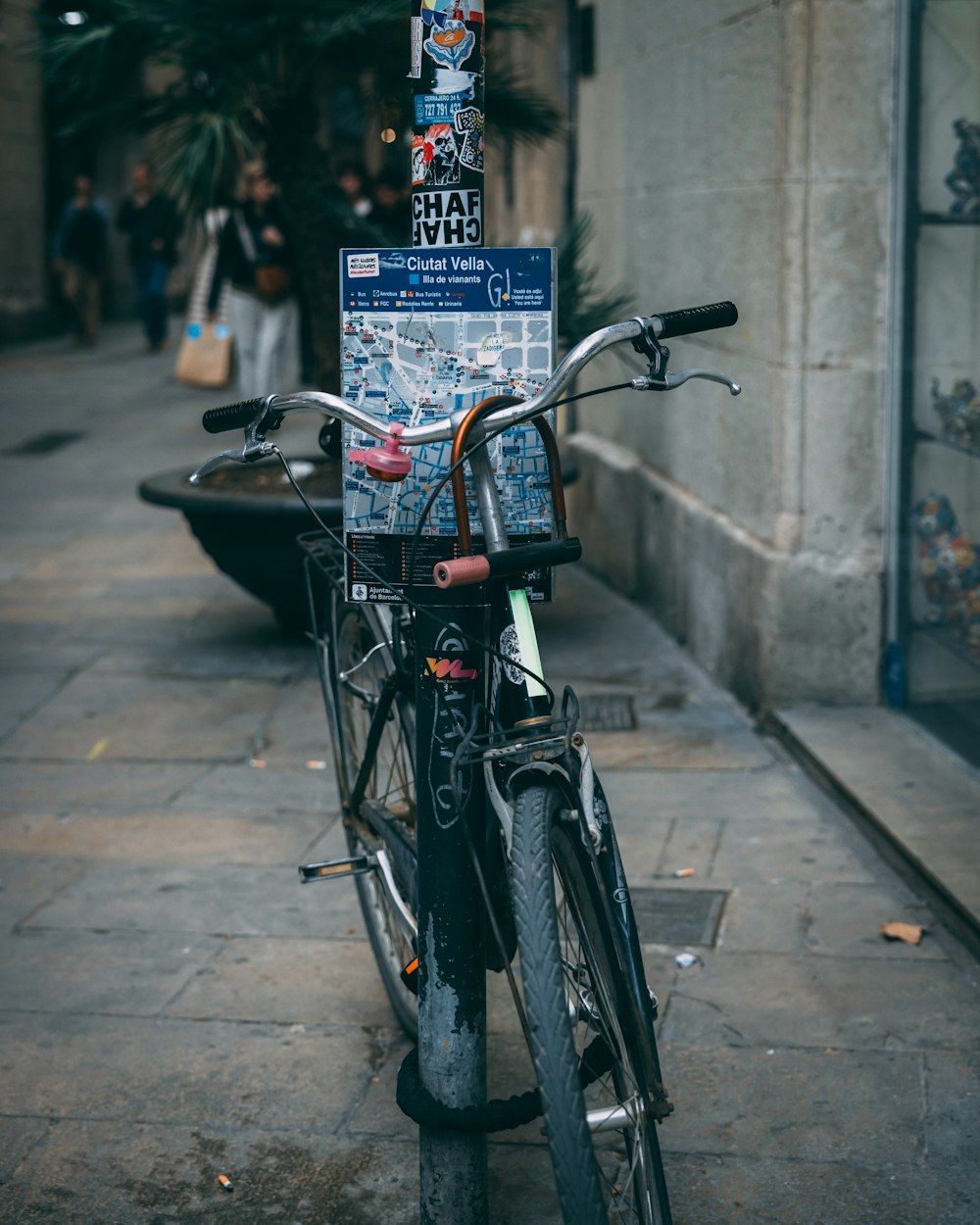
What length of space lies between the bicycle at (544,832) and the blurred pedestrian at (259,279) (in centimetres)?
917

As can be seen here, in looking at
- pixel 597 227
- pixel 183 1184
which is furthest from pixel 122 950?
pixel 597 227

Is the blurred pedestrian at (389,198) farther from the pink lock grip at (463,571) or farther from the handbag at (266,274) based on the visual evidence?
the pink lock grip at (463,571)

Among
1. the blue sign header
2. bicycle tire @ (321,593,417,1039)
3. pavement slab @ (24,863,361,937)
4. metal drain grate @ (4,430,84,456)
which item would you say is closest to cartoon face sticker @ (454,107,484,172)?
the blue sign header

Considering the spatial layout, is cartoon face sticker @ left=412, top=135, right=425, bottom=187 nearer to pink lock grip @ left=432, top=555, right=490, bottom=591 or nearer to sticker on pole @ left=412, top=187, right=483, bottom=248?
sticker on pole @ left=412, top=187, right=483, bottom=248

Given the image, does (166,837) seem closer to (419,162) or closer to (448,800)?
(448,800)

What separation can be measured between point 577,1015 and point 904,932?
1809 millimetres

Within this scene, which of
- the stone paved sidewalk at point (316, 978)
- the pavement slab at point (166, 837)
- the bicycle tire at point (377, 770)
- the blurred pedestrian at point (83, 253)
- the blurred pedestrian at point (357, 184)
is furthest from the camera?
the blurred pedestrian at point (83, 253)

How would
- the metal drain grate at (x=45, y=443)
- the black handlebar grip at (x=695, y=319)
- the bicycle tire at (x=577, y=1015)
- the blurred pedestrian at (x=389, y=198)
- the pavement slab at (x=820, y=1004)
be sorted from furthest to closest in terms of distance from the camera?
1. the blurred pedestrian at (x=389, y=198)
2. the metal drain grate at (x=45, y=443)
3. the pavement slab at (x=820, y=1004)
4. the black handlebar grip at (x=695, y=319)
5. the bicycle tire at (x=577, y=1015)

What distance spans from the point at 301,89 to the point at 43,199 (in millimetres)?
15456

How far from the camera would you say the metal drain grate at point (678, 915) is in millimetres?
4387

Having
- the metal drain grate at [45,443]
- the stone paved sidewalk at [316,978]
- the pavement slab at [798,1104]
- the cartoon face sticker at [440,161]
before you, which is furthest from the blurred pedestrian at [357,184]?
the cartoon face sticker at [440,161]

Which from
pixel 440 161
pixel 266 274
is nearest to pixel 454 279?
pixel 440 161

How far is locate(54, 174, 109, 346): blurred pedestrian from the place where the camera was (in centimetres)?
2017

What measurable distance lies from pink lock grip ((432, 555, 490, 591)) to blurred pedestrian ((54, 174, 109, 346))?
18669 millimetres
